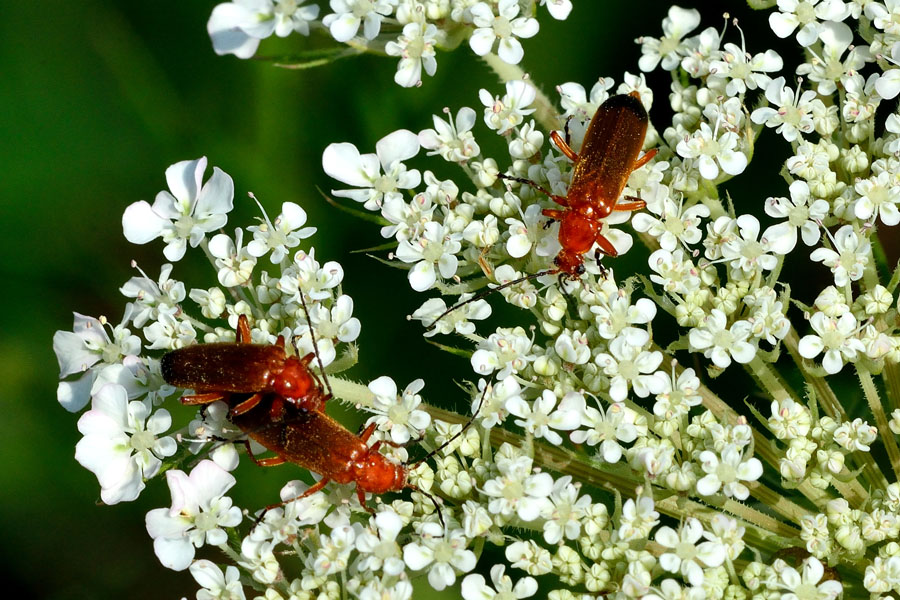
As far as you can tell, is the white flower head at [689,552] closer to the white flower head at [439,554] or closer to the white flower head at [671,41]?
the white flower head at [439,554]

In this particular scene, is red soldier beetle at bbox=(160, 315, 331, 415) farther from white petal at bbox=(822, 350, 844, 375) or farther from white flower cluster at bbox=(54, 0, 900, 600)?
white petal at bbox=(822, 350, 844, 375)

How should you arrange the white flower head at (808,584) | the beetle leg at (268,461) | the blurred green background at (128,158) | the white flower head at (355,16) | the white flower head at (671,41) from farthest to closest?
the blurred green background at (128,158)
the white flower head at (671,41)
the white flower head at (355,16)
the beetle leg at (268,461)
the white flower head at (808,584)

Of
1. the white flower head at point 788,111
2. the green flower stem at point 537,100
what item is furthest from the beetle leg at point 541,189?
the white flower head at point 788,111

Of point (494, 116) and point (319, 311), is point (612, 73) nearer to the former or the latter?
point (494, 116)

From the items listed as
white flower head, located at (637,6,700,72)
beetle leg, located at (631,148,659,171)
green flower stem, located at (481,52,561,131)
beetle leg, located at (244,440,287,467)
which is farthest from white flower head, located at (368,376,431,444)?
white flower head, located at (637,6,700,72)

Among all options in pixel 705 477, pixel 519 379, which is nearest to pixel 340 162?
pixel 519 379

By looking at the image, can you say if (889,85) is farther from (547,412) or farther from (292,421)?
(292,421)

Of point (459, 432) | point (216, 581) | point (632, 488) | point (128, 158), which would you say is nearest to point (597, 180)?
point (459, 432)
